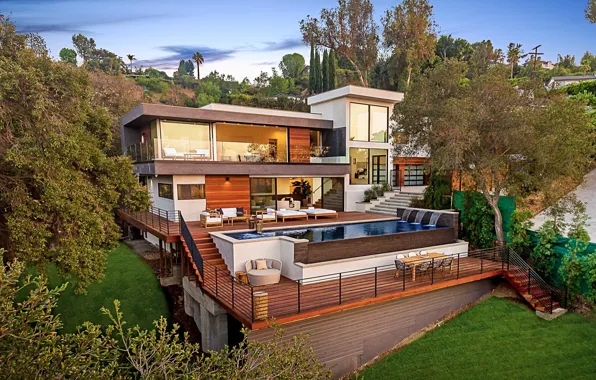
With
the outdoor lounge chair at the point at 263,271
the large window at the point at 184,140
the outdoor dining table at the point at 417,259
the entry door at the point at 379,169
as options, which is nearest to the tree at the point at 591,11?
the entry door at the point at 379,169

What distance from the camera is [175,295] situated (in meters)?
15.6

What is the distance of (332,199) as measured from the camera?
22109 mm

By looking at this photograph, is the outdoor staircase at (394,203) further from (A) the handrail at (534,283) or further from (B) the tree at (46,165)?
(B) the tree at (46,165)

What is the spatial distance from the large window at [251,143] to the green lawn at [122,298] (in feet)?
23.0

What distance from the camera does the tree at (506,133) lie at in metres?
11.7

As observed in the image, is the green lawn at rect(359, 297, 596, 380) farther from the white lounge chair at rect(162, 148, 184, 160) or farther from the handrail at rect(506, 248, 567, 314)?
the white lounge chair at rect(162, 148, 184, 160)

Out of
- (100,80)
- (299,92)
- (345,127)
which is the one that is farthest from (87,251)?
(299,92)

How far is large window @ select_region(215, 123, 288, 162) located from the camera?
18.2 meters

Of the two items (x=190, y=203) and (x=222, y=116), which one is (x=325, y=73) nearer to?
(x=222, y=116)

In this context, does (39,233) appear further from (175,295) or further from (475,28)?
(475,28)

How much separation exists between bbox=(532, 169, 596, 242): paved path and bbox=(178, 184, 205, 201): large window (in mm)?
14906

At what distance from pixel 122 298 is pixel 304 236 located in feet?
27.9

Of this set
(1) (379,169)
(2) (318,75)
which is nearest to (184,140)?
(1) (379,169)

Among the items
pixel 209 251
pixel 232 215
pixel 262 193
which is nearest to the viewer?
pixel 209 251
